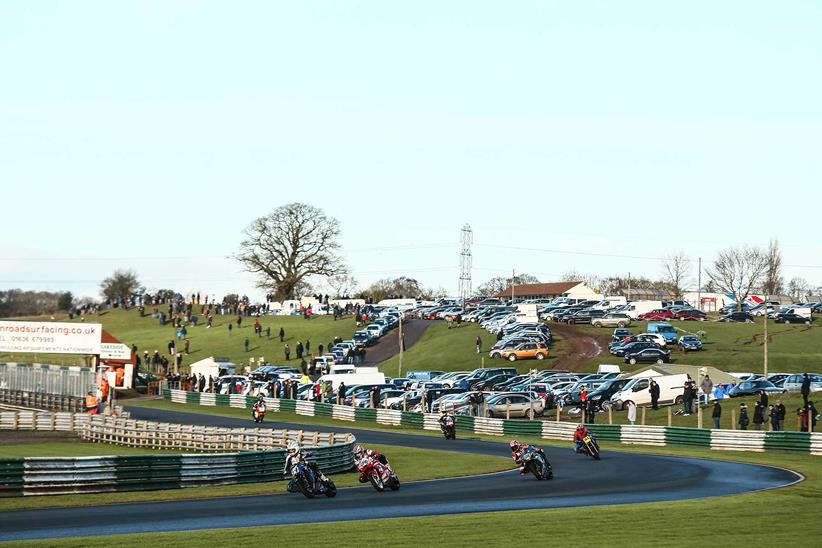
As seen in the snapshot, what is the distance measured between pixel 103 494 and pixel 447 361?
209 ft

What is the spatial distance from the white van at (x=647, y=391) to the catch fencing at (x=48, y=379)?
28.3 m

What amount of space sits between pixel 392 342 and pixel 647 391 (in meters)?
47.4

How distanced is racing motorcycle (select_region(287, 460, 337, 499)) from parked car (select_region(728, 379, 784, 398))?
36.2 m

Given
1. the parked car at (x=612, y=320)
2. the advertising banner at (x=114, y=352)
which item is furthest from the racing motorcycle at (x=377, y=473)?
the parked car at (x=612, y=320)

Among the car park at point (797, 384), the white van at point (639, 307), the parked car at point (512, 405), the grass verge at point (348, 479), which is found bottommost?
the grass verge at point (348, 479)

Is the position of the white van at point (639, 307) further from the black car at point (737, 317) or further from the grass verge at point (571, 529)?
the grass verge at point (571, 529)

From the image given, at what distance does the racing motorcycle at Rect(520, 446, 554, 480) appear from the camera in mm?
31297

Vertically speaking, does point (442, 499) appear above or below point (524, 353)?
below

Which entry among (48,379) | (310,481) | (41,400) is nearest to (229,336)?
(41,400)

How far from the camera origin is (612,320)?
98250mm

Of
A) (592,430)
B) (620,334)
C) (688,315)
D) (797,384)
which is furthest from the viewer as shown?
(688,315)

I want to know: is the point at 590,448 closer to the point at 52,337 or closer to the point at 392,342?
the point at 52,337

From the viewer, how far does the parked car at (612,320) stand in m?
97.9

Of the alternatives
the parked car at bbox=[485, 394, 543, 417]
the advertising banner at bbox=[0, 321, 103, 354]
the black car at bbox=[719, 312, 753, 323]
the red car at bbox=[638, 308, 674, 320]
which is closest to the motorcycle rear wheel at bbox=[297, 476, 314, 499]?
the parked car at bbox=[485, 394, 543, 417]
